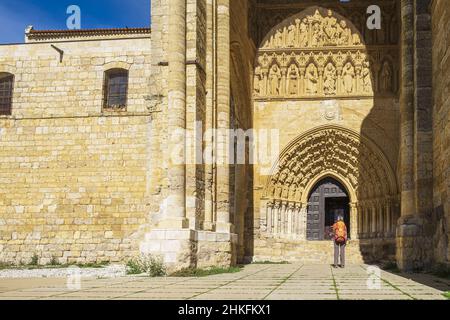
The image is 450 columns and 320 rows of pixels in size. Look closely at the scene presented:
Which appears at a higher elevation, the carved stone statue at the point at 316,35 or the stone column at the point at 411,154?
the carved stone statue at the point at 316,35

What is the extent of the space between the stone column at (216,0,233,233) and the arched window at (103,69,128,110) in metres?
5.41

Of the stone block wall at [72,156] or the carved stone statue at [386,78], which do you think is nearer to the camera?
the stone block wall at [72,156]

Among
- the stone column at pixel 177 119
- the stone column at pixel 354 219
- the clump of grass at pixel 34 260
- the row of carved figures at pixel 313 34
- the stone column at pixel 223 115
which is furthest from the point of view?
the row of carved figures at pixel 313 34

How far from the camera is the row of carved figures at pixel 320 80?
19891mm

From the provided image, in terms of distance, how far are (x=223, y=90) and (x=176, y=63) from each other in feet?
7.01

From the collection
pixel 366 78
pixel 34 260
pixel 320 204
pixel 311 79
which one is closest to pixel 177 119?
pixel 34 260

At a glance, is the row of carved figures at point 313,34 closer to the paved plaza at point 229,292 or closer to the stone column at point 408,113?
the stone column at point 408,113

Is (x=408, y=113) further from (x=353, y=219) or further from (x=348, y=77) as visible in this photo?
(x=353, y=219)

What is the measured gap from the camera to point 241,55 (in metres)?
18.4

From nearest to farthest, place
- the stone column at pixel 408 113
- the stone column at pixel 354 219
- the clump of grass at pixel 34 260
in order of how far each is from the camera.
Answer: the stone column at pixel 408 113 < the clump of grass at pixel 34 260 < the stone column at pixel 354 219

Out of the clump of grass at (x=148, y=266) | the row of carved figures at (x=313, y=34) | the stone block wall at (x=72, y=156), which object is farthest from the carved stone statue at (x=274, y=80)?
the clump of grass at (x=148, y=266)

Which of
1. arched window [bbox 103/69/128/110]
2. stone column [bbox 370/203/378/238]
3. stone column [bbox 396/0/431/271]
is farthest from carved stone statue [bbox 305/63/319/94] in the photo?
arched window [bbox 103/69/128/110]
